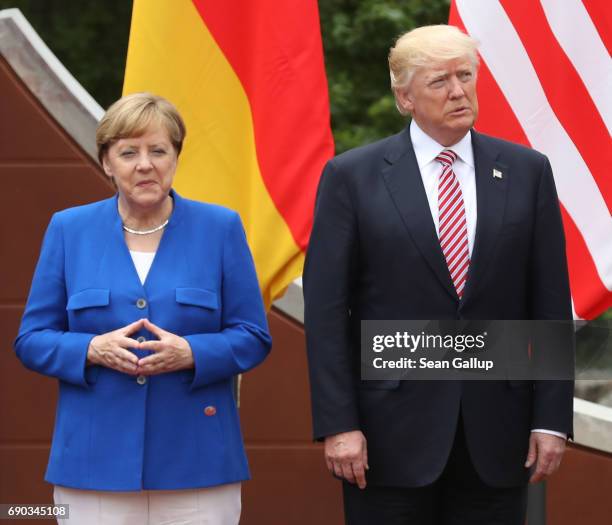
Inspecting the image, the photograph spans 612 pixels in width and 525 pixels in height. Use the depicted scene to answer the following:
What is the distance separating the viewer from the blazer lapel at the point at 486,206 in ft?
10.6

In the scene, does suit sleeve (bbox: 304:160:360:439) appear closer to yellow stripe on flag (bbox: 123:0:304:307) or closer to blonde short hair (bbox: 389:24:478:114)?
blonde short hair (bbox: 389:24:478:114)

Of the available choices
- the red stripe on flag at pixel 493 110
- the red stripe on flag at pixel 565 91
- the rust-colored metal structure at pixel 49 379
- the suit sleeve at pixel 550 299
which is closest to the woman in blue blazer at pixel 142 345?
the suit sleeve at pixel 550 299

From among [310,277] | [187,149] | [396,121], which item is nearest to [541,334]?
[310,277]

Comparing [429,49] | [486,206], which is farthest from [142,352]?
[429,49]

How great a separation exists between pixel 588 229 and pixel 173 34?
56.2 inches

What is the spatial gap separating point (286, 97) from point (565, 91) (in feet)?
2.87

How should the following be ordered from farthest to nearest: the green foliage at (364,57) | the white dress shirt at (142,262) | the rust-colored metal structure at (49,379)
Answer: the green foliage at (364,57)
the rust-colored metal structure at (49,379)
the white dress shirt at (142,262)

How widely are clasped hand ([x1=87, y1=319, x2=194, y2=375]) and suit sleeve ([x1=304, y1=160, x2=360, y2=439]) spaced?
12.6 inches

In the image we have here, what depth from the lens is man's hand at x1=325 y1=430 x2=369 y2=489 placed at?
3.19 metres

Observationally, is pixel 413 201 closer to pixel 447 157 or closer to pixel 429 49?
pixel 447 157

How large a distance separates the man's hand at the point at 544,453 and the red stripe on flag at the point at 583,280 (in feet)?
2.98

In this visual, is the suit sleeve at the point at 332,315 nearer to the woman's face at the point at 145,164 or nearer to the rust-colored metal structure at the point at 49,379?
the woman's face at the point at 145,164

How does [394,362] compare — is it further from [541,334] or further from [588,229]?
[588,229]

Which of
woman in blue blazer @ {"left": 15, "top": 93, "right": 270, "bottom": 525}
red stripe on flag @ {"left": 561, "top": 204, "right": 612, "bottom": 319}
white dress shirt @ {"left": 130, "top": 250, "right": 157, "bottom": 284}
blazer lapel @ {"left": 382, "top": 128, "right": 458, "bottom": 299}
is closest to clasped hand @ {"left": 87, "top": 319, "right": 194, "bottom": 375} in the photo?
woman in blue blazer @ {"left": 15, "top": 93, "right": 270, "bottom": 525}
